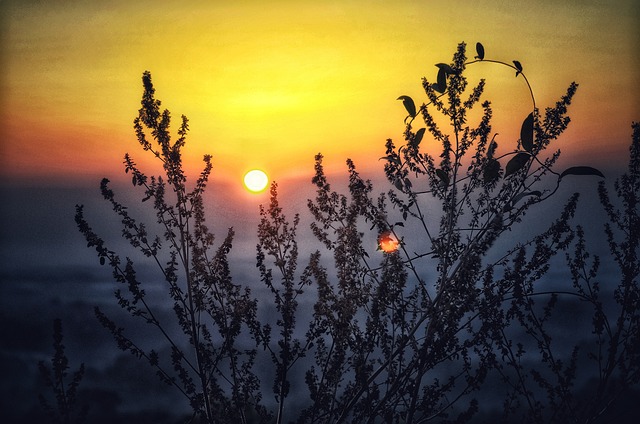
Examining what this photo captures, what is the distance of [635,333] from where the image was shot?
11.5ft

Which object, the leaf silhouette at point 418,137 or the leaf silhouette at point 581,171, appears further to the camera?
the leaf silhouette at point 418,137

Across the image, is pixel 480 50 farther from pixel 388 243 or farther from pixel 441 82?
pixel 388 243

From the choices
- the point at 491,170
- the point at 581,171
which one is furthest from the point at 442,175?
the point at 581,171

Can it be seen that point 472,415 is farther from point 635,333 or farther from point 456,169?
point 456,169

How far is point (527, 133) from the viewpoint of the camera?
268cm

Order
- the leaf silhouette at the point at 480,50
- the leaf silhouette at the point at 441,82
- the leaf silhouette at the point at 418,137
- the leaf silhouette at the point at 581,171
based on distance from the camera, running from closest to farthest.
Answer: the leaf silhouette at the point at 581,171
the leaf silhouette at the point at 480,50
the leaf silhouette at the point at 441,82
the leaf silhouette at the point at 418,137

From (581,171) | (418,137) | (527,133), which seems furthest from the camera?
(418,137)

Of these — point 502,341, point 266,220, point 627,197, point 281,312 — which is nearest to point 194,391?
point 281,312

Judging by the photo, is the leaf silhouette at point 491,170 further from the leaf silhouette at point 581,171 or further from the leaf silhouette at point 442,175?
the leaf silhouette at point 581,171

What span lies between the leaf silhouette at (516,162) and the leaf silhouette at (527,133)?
3 cm

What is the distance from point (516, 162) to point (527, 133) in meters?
0.13

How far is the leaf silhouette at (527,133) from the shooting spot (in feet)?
8.72

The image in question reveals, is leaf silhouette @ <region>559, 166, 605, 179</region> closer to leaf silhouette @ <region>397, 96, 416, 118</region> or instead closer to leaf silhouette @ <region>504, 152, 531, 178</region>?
leaf silhouette @ <region>504, 152, 531, 178</region>

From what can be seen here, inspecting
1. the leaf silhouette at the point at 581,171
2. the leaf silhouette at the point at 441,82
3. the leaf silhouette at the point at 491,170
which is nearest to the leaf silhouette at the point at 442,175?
the leaf silhouette at the point at 491,170
